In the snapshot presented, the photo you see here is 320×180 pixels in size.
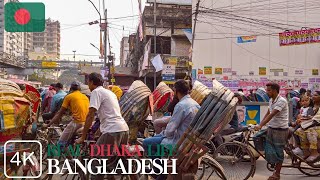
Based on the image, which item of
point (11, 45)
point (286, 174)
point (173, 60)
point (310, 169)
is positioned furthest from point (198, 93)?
point (11, 45)

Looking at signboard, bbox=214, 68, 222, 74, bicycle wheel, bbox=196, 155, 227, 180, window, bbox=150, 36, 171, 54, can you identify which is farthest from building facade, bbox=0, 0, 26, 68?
bicycle wheel, bbox=196, 155, 227, 180

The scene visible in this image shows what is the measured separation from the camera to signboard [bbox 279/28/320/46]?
20578 millimetres

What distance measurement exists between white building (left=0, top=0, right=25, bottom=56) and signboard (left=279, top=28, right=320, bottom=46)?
8209 cm

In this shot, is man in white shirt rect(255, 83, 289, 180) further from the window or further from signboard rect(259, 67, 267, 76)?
the window

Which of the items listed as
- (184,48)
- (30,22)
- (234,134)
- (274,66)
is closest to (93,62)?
(184,48)

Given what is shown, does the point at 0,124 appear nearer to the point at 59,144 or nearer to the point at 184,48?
the point at 59,144

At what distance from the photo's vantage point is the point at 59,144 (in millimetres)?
6234

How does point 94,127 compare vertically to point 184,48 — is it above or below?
below

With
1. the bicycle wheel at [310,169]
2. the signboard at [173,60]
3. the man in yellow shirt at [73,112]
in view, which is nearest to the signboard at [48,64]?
the signboard at [173,60]

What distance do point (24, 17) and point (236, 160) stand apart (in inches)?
319

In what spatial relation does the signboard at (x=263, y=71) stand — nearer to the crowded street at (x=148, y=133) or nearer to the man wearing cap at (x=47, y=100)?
the crowded street at (x=148, y=133)

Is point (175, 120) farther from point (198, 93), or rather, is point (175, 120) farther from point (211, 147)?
point (211, 147)

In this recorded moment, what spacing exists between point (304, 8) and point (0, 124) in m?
24.6

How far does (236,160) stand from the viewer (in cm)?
698
